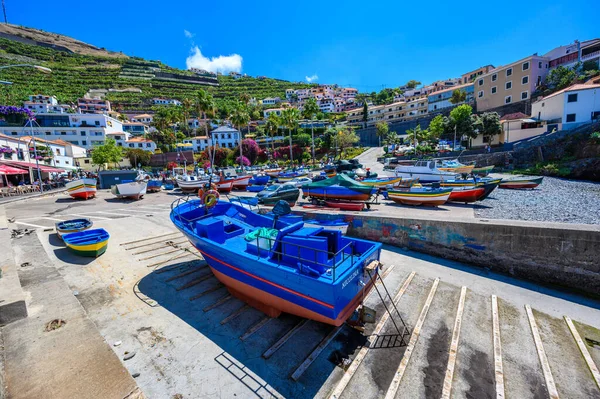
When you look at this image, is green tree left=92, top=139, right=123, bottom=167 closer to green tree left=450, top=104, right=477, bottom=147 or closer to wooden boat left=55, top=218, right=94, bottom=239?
wooden boat left=55, top=218, right=94, bottom=239

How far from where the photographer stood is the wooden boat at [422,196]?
578 inches

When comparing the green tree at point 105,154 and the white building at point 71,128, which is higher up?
the white building at point 71,128

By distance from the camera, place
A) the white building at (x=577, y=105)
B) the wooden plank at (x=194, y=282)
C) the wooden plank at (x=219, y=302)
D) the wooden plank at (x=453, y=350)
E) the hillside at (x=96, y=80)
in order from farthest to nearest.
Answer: the hillside at (x=96, y=80)
the white building at (x=577, y=105)
the wooden plank at (x=194, y=282)
the wooden plank at (x=219, y=302)
the wooden plank at (x=453, y=350)

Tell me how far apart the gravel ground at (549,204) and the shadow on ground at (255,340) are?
11.7 meters

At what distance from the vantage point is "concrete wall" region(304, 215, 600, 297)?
732 cm

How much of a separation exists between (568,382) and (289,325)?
5341 millimetres

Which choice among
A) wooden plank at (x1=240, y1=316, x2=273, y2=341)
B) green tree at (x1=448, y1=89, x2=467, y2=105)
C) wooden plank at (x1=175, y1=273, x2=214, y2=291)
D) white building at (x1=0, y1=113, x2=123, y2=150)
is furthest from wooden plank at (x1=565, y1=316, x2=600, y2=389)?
white building at (x1=0, y1=113, x2=123, y2=150)

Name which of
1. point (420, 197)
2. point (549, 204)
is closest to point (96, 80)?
point (420, 197)

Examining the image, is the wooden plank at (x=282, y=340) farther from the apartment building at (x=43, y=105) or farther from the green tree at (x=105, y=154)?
the apartment building at (x=43, y=105)

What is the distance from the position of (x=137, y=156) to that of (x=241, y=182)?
111ft

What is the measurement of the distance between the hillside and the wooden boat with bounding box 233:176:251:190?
73.3 meters

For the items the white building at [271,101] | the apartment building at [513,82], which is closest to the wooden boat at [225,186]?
the apartment building at [513,82]

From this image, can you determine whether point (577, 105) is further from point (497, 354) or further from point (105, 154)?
point (105, 154)

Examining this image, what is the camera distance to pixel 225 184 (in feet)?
85.5
